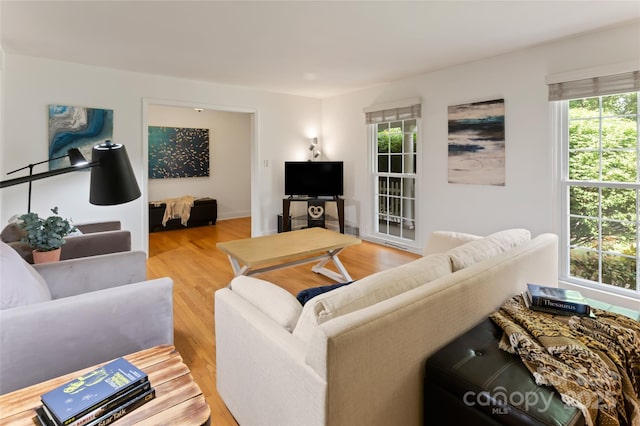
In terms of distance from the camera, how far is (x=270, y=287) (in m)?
1.54

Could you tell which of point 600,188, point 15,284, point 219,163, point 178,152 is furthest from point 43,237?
point 219,163

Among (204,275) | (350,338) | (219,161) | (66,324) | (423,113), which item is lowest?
(204,275)

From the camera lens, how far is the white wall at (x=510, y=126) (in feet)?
10.2

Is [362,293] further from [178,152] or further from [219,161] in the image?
[219,161]

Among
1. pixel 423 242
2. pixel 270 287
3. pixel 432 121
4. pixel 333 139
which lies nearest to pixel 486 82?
pixel 432 121

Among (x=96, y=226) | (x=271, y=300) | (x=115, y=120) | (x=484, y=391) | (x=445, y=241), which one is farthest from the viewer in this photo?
(x=115, y=120)

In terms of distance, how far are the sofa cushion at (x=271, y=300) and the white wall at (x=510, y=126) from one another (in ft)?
10.1

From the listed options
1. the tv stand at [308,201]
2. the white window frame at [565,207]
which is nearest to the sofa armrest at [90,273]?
the tv stand at [308,201]

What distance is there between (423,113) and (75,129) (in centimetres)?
420

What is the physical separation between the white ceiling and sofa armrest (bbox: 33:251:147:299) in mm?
1844

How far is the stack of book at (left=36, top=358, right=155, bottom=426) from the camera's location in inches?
37.3

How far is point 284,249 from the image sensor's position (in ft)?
9.94

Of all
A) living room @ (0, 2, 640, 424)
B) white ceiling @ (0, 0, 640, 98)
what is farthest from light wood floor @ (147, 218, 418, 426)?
white ceiling @ (0, 0, 640, 98)

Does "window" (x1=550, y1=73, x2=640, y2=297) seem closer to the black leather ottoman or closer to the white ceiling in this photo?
the white ceiling
